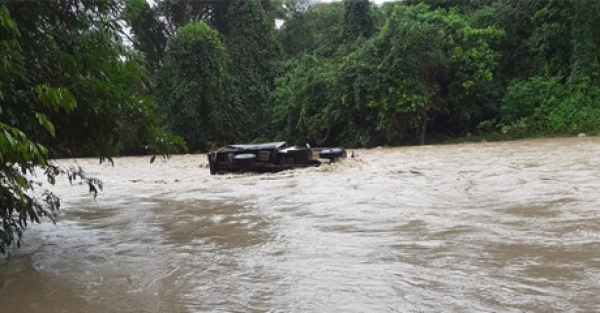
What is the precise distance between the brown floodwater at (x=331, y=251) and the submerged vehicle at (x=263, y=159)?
4.32 meters

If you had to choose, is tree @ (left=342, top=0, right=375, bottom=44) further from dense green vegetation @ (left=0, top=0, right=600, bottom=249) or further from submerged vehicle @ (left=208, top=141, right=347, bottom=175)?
submerged vehicle @ (left=208, top=141, right=347, bottom=175)

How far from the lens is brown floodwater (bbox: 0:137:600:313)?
3807 millimetres

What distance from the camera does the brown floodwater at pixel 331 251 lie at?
12.5ft

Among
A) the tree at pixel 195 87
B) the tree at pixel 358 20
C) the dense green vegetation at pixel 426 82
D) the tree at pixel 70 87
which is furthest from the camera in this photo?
the tree at pixel 358 20

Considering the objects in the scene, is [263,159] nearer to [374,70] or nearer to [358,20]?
[374,70]

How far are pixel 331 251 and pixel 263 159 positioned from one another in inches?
397

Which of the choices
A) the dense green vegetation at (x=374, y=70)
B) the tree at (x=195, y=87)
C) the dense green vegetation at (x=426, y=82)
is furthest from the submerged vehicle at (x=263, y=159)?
the tree at (x=195, y=87)

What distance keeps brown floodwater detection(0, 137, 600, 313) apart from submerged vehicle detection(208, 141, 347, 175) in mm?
4318

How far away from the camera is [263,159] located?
49.8 feet

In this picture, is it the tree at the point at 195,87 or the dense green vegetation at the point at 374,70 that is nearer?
the dense green vegetation at the point at 374,70

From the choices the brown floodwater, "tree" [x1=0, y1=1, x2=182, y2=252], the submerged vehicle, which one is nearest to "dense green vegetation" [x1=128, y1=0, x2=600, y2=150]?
the submerged vehicle

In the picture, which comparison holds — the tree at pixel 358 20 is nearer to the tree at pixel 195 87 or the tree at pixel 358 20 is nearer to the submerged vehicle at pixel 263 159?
the tree at pixel 195 87

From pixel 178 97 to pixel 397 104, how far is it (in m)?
11.9

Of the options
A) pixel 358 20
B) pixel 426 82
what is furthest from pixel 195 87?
pixel 426 82
